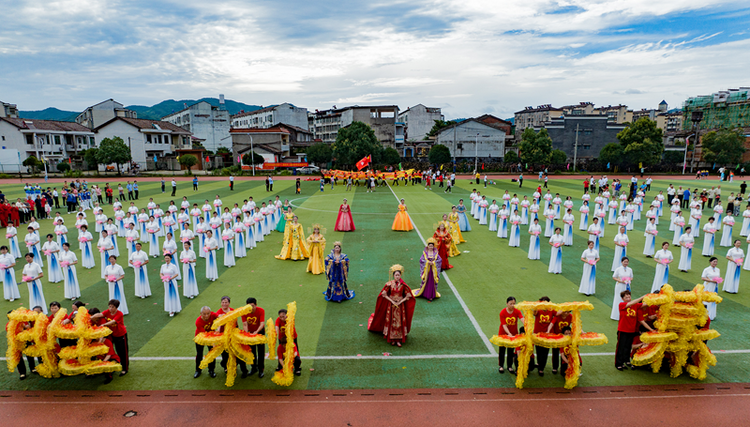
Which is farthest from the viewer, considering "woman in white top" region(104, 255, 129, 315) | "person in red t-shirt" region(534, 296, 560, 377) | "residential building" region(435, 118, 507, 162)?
"residential building" region(435, 118, 507, 162)

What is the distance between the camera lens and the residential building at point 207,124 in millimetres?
90812

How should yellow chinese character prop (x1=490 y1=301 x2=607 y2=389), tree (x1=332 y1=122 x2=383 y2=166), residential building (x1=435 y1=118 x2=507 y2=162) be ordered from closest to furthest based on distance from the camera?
1. yellow chinese character prop (x1=490 y1=301 x2=607 y2=389)
2. tree (x1=332 y1=122 x2=383 y2=166)
3. residential building (x1=435 y1=118 x2=507 y2=162)

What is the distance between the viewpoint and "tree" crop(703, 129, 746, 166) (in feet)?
185

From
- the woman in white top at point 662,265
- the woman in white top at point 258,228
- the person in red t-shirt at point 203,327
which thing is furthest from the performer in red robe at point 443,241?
the woman in white top at point 258,228

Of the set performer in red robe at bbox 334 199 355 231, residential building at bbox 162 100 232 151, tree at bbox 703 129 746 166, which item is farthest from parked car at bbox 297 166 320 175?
tree at bbox 703 129 746 166

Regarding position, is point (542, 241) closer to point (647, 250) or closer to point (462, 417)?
point (647, 250)

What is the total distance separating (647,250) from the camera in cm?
1617

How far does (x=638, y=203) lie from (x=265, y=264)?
21.8m

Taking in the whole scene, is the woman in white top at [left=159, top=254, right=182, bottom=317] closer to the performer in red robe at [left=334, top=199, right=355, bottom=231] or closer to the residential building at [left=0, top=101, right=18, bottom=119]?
the performer in red robe at [left=334, top=199, right=355, bottom=231]

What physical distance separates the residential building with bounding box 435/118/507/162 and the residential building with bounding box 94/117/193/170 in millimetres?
48008

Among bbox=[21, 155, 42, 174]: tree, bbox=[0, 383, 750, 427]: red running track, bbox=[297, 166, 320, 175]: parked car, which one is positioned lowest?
bbox=[0, 383, 750, 427]: red running track

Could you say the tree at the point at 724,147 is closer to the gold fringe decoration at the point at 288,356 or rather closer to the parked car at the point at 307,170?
the parked car at the point at 307,170

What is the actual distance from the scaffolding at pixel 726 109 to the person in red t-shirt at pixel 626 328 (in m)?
88.3

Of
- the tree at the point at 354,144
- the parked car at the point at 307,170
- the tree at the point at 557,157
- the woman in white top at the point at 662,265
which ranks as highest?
the tree at the point at 354,144
